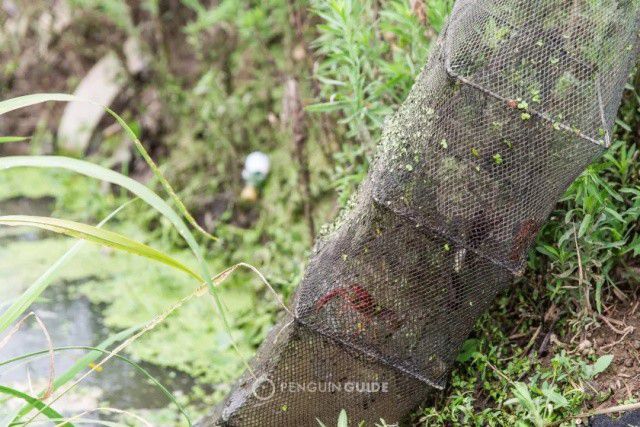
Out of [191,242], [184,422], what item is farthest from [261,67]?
[191,242]

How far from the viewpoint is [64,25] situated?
562cm

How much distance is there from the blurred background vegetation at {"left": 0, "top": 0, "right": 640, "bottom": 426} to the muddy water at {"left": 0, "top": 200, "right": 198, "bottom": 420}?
0.5 inches

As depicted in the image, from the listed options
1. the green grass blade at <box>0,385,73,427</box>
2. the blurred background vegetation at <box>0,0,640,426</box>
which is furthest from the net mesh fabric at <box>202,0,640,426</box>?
the green grass blade at <box>0,385,73,427</box>

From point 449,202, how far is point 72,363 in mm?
2034

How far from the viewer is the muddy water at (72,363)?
9.71ft

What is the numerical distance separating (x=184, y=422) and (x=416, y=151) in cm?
152

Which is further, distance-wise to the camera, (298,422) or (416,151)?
(298,422)

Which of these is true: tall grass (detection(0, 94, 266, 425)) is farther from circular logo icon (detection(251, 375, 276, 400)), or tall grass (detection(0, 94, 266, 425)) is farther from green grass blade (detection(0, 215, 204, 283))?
circular logo icon (detection(251, 375, 276, 400))

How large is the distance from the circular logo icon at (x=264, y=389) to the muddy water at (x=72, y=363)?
0.76 m

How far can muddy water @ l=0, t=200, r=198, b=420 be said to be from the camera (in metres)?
2.96

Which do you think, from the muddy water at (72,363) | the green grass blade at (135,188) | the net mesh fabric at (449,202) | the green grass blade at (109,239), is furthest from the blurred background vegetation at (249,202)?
the green grass blade at (135,188)

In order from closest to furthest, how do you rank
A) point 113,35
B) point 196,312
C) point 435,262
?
point 435,262 < point 196,312 < point 113,35

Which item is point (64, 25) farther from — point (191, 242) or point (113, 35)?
point (191, 242)

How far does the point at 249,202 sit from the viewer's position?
427 centimetres
